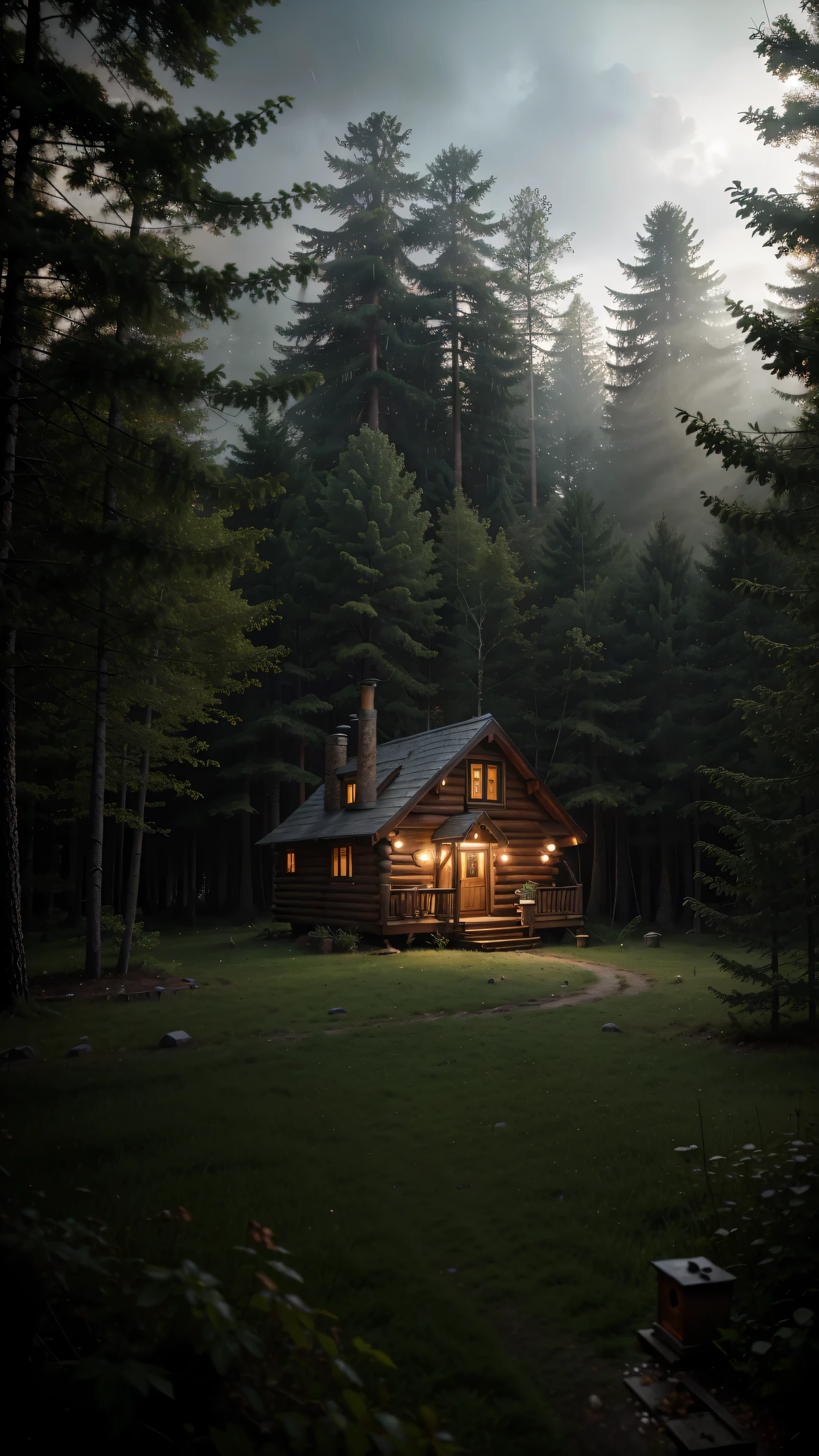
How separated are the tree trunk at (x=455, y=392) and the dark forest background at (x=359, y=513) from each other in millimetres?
325

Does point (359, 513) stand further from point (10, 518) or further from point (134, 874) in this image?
point (10, 518)

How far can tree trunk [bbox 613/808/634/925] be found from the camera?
2672cm

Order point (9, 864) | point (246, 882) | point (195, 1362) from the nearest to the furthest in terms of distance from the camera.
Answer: point (195, 1362) < point (9, 864) < point (246, 882)

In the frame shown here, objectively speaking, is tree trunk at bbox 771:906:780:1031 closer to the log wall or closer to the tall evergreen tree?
the log wall

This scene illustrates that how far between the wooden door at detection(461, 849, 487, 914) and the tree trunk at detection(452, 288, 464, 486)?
19.3 metres

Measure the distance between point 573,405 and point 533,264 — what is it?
394 inches

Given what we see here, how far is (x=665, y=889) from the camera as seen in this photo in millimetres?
25859

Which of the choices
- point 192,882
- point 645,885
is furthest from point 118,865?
point 645,885

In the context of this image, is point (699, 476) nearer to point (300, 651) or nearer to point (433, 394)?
point (433, 394)

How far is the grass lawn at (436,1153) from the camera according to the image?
3.89 metres

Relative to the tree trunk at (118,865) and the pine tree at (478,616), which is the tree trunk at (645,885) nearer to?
the pine tree at (478,616)

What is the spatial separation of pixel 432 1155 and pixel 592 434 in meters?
46.7

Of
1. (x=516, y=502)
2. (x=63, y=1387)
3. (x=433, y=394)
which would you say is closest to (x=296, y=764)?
(x=516, y=502)

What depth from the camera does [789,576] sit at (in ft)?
75.5
